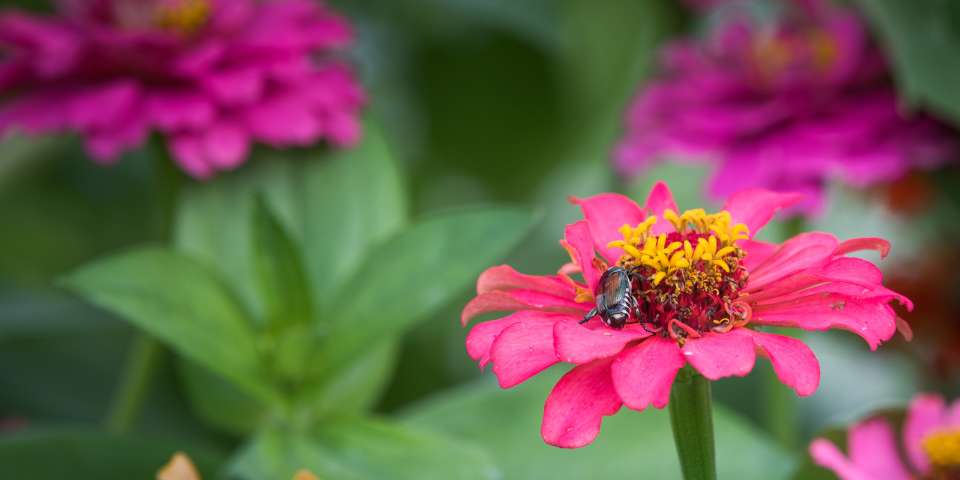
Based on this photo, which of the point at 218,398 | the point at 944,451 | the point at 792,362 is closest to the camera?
the point at 792,362

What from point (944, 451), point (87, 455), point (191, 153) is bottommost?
point (944, 451)

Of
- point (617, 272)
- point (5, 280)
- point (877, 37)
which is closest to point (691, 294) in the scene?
point (617, 272)

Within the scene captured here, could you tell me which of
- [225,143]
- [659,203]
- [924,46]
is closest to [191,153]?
[225,143]

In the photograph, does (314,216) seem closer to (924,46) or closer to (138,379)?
(138,379)

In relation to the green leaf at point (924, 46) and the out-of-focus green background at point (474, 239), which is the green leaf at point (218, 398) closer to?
the out-of-focus green background at point (474, 239)

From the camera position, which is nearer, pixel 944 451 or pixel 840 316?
pixel 840 316

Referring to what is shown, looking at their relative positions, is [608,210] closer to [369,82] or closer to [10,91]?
[10,91]
